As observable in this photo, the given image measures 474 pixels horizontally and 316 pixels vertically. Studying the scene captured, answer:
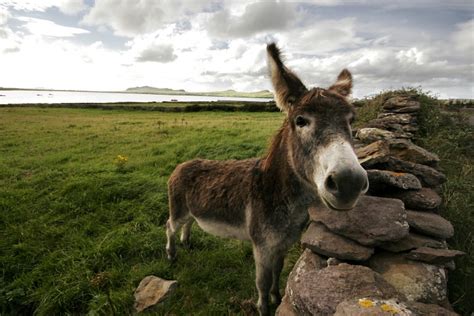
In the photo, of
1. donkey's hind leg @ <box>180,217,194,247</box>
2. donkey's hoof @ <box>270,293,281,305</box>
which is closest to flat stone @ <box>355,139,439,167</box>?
donkey's hoof @ <box>270,293,281,305</box>

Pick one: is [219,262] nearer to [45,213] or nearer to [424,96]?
[45,213]

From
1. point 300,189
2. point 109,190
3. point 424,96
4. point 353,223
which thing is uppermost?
point 424,96

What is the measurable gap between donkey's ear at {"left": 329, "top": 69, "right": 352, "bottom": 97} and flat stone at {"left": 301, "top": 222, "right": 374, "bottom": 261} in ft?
5.22

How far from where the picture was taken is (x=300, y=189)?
11.7 feet

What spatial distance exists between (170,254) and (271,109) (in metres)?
37.3

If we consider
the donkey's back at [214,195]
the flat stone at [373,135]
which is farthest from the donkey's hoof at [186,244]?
the flat stone at [373,135]

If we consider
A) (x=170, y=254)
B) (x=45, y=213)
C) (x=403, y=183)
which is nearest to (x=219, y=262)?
(x=170, y=254)

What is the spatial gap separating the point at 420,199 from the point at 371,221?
0.86 meters

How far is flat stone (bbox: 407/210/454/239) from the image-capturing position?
2.95 meters

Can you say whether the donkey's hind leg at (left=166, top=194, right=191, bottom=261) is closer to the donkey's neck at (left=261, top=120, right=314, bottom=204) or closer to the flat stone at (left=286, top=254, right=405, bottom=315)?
the donkey's neck at (left=261, top=120, right=314, bottom=204)

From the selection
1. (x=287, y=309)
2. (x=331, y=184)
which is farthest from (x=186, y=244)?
(x=331, y=184)

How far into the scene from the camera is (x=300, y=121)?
2.90 m

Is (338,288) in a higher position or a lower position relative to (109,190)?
higher

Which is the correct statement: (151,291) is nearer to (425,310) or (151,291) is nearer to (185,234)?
(185,234)
